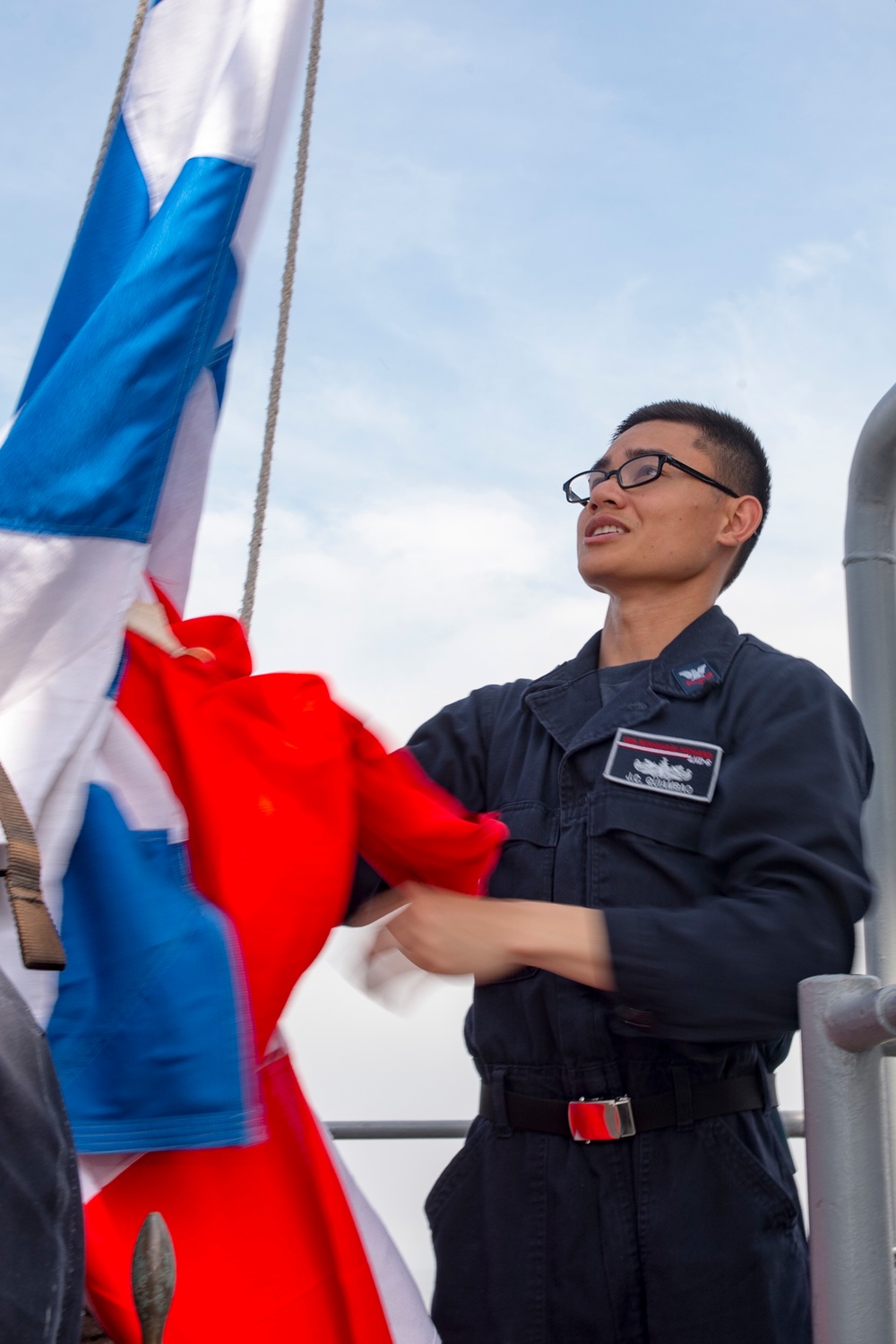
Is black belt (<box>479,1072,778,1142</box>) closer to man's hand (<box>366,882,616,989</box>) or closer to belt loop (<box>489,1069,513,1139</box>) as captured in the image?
belt loop (<box>489,1069,513,1139</box>)

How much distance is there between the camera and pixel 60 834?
1042 millimetres

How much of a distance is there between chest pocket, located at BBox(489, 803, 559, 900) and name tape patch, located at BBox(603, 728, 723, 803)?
0.39 feet

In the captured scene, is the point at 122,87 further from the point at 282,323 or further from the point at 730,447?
the point at 730,447

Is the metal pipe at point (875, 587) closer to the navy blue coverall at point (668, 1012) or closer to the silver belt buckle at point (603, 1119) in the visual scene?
the navy blue coverall at point (668, 1012)

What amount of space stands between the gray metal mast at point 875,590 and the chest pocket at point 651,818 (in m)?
0.43

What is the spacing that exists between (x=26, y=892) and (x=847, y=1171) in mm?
711

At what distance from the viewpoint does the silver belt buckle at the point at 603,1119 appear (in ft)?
5.31

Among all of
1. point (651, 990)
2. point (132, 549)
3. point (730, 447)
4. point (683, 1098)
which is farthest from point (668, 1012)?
point (730, 447)

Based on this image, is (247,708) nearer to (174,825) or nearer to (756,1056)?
(174,825)

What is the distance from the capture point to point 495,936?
145 centimetres

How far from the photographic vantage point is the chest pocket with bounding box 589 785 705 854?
5.67ft

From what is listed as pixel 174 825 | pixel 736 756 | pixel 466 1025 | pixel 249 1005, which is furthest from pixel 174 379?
pixel 466 1025

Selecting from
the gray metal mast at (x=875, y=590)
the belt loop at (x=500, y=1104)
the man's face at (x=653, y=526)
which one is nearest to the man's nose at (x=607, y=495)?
the man's face at (x=653, y=526)

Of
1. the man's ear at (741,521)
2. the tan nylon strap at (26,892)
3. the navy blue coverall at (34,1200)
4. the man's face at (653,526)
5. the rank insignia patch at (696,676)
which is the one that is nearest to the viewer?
the navy blue coverall at (34,1200)
